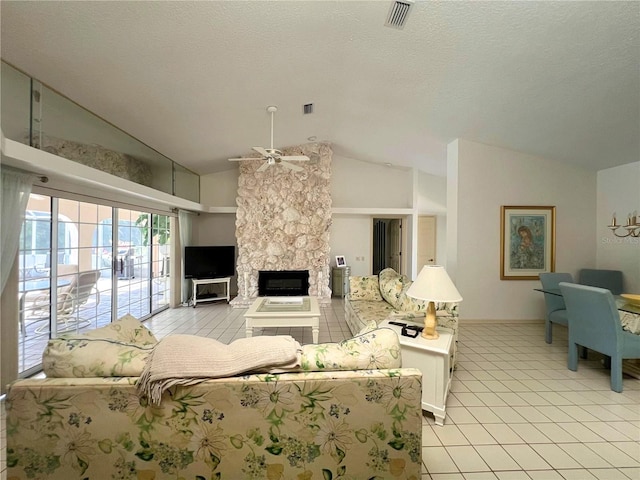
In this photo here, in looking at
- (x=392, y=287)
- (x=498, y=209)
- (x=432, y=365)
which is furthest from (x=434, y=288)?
(x=498, y=209)

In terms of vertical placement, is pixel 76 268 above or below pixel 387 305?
above

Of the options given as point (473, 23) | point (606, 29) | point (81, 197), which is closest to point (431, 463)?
point (473, 23)

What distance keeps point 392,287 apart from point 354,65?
8.81 ft

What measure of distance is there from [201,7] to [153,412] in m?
2.58

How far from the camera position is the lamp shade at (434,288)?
198cm

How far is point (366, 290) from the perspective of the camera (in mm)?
4000

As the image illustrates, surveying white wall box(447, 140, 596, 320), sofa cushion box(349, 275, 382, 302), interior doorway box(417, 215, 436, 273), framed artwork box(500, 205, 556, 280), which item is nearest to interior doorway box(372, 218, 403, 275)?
interior doorway box(417, 215, 436, 273)

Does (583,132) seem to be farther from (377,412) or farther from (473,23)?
(377,412)

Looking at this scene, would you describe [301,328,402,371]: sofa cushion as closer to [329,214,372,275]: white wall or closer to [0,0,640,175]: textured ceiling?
[0,0,640,175]: textured ceiling

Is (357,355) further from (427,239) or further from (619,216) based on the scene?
(427,239)

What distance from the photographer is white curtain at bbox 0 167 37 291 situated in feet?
7.33

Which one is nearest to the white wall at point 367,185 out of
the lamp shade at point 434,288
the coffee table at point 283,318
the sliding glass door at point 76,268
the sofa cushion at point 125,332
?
the coffee table at point 283,318

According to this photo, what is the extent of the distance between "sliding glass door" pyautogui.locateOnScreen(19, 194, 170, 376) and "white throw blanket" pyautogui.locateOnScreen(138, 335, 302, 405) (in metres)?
2.60

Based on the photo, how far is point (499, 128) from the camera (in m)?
3.73
